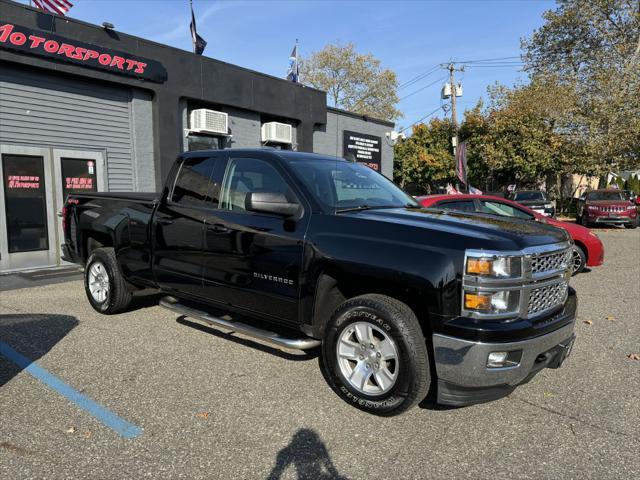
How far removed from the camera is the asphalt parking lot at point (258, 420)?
2.86m

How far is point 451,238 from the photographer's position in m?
3.16

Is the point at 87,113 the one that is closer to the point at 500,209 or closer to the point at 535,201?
the point at 500,209

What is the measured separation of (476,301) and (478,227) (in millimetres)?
650

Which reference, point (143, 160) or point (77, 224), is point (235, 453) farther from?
point (143, 160)

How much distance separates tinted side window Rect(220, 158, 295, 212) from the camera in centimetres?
424

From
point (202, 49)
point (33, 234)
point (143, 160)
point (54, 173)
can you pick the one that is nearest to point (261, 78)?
point (202, 49)

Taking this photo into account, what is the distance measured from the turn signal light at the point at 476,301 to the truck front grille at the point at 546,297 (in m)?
0.40

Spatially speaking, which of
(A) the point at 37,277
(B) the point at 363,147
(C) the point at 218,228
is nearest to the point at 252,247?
(C) the point at 218,228

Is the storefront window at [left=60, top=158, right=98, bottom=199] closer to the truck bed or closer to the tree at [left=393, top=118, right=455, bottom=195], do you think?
the truck bed

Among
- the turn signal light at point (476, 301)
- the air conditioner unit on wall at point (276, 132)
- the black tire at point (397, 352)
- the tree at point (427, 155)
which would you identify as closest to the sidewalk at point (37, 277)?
the black tire at point (397, 352)

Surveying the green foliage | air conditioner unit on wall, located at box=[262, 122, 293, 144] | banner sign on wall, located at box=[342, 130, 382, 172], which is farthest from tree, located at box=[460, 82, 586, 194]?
air conditioner unit on wall, located at box=[262, 122, 293, 144]

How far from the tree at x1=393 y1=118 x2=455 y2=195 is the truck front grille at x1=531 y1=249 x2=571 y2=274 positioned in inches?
1449

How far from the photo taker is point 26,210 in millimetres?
9258

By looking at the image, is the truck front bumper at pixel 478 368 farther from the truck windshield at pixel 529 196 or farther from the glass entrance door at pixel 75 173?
the truck windshield at pixel 529 196
